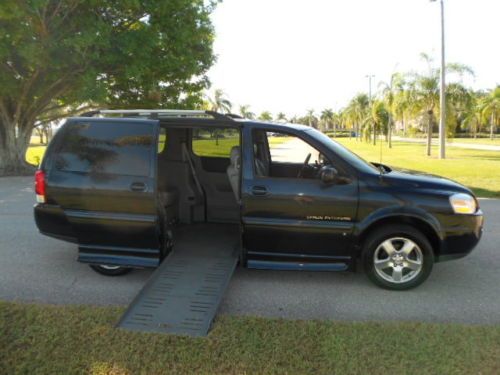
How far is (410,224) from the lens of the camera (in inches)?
172

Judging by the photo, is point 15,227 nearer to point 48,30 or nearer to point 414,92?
point 48,30

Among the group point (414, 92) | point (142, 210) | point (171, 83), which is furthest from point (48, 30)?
point (414, 92)

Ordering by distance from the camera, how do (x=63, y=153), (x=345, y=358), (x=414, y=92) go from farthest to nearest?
(x=414, y=92)
(x=63, y=153)
(x=345, y=358)

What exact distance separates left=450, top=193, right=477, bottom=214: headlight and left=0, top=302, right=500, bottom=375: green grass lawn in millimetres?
1259

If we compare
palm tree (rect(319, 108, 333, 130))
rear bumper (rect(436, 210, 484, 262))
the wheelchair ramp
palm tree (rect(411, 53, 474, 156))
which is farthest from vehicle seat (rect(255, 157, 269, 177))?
palm tree (rect(319, 108, 333, 130))

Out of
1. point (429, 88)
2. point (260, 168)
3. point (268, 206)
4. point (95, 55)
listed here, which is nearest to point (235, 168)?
point (260, 168)

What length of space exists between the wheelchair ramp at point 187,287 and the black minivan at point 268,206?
0.23 metres

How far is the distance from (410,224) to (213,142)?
9.37 ft

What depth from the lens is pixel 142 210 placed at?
443 cm

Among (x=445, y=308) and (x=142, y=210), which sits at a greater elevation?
(x=142, y=210)

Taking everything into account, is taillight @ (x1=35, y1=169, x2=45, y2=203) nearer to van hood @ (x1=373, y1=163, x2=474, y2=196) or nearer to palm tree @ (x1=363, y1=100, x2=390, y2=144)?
van hood @ (x1=373, y1=163, x2=474, y2=196)

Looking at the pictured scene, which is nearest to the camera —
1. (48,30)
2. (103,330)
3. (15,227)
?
(103,330)

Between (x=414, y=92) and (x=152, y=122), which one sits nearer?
(x=152, y=122)

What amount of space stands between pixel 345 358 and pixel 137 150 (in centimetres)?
294
